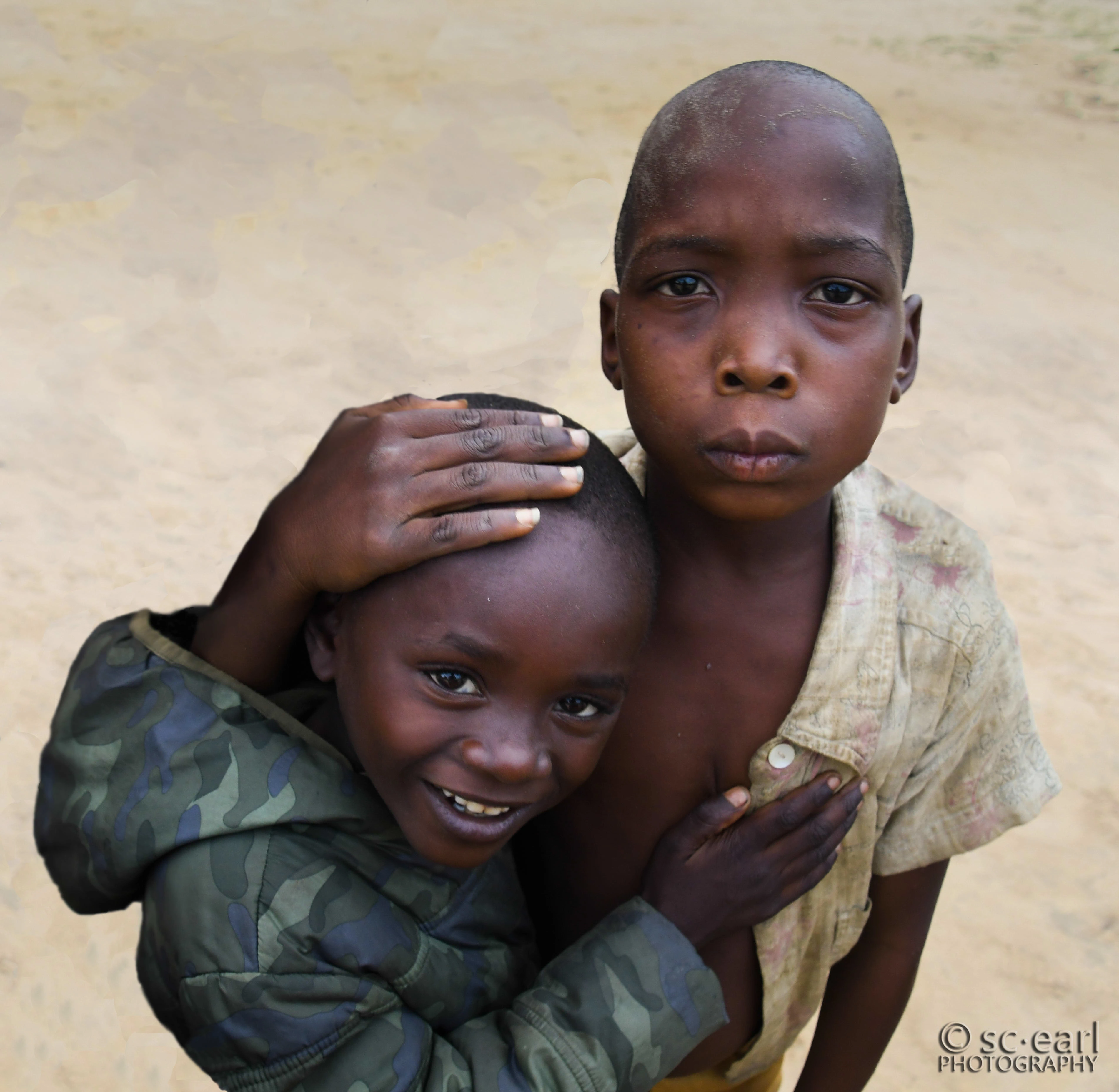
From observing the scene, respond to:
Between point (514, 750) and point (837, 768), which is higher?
point (514, 750)

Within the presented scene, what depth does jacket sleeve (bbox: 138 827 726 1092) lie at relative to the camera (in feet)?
4.02

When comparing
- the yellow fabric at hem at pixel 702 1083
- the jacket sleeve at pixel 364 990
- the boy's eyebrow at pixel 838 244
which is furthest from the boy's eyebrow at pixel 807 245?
the yellow fabric at hem at pixel 702 1083

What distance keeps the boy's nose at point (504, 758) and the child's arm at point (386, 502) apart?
180mm

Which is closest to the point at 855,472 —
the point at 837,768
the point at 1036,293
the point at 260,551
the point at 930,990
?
the point at 837,768

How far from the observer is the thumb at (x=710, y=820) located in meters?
Result: 1.47

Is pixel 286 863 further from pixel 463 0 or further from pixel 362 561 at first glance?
pixel 463 0

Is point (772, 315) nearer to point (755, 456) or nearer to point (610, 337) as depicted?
point (755, 456)

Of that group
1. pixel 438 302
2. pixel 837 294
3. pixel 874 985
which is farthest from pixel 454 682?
pixel 438 302

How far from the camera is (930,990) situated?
2.62 metres

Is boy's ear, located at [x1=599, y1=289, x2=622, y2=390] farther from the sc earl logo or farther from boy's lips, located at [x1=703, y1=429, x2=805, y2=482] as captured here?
the sc earl logo

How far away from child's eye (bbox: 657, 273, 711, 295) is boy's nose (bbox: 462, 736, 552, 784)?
0.45m

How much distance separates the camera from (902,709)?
146 centimetres

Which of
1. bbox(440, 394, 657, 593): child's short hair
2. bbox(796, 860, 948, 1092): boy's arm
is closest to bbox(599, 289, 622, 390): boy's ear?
bbox(440, 394, 657, 593): child's short hair

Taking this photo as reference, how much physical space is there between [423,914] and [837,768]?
493 millimetres
